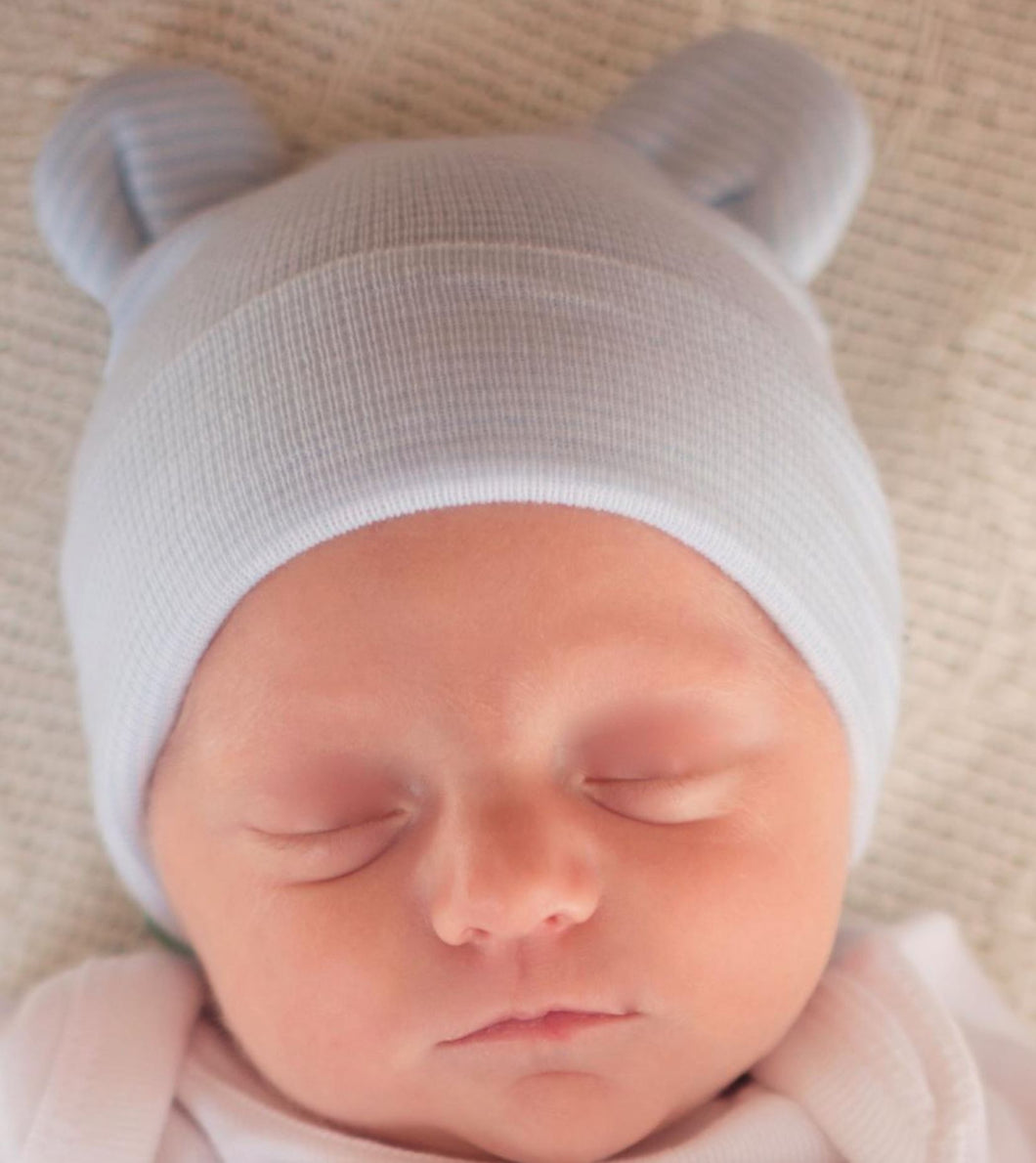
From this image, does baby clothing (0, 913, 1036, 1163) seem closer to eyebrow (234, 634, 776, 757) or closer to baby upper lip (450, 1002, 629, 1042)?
baby upper lip (450, 1002, 629, 1042)

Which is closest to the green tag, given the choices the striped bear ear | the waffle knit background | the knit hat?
the waffle knit background

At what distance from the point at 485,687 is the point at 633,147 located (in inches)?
21.7

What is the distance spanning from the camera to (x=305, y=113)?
1367mm

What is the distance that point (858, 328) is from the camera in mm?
1407

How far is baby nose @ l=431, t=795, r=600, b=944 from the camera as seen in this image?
0.92 metres

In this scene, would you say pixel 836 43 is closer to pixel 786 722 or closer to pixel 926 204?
pixel 926 204

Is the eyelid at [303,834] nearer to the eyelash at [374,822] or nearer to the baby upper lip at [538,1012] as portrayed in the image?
the eyelash at [374,822]

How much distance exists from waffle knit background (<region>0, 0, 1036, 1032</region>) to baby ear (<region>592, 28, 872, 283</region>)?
12 centimetres

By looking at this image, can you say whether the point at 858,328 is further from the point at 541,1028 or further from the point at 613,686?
the point at 541,1028

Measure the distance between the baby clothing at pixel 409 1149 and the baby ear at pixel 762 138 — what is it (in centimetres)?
60

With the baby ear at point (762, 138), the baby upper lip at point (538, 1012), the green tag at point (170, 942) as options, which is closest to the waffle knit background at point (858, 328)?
the green tag at point (170, 942)

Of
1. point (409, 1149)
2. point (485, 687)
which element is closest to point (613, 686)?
point (485, 687)

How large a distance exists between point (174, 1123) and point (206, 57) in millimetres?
896

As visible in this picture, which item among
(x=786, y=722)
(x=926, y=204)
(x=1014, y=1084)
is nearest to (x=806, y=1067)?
(x=1014, y=1084)
